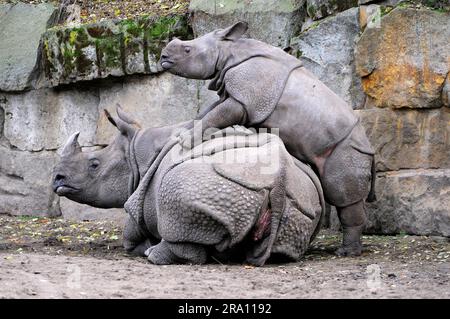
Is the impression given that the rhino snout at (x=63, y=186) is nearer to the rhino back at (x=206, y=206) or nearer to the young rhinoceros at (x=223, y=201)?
the young rhinoceros at (x=223, y=201)

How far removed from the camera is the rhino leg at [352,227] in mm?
7516

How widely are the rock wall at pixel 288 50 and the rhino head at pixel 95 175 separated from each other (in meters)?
1.73

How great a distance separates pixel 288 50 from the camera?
9008mm

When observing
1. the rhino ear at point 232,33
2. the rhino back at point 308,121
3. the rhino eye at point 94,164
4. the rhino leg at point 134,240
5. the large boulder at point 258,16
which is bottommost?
the rhino leg at point 134,240

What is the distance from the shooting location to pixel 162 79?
9617 millimetres

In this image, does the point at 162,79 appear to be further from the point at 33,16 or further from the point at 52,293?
the point at 52,293

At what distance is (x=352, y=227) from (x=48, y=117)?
13.0 ft

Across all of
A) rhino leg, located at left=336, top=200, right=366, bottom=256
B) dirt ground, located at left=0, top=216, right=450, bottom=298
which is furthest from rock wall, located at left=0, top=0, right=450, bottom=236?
rhino leg, located at left=336, top=200, right=366, bottom=256

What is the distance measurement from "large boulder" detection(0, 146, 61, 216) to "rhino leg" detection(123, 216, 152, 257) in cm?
276

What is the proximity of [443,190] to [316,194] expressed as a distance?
4.26 feet

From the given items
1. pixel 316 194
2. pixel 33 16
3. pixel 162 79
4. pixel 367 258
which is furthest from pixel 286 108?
pixel 33 16

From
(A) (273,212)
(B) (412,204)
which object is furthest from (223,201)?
(B) (412,204)

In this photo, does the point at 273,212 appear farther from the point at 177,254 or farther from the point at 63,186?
the point at 63,186

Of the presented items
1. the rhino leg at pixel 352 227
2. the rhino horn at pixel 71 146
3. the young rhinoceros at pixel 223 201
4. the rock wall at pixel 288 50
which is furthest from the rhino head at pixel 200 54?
the rhino leg at pixel 352 227
